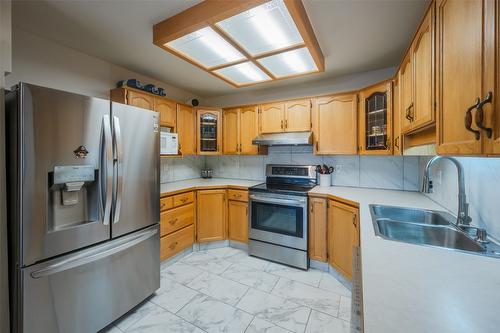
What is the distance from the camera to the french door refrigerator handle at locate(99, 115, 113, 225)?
1.52m

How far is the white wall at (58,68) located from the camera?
6.10 ft

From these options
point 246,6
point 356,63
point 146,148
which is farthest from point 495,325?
point 356,63

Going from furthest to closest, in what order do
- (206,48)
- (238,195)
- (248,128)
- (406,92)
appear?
(248,128) → (238,195) → (206,48) → (406,92)

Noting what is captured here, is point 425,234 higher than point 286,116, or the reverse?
point 286,116

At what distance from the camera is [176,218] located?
2.65 metres

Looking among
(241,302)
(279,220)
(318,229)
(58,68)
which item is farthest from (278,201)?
(58,68)

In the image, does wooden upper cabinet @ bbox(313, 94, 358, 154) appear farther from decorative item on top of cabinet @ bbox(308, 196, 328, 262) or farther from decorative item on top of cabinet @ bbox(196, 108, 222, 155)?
decorative item on top of cabinet @ bbox(196, 108, 222, 155)

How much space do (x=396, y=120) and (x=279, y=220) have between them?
5.33 feet

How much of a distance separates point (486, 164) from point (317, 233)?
5.17 feet

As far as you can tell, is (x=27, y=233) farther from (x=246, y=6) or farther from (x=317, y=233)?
(x=317, y=233)

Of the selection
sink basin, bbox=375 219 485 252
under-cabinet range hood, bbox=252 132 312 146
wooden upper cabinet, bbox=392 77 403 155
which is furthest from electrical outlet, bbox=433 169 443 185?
under-cabinet range hood, bbox=252 132 312 146

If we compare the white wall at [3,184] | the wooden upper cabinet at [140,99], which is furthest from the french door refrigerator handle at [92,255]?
the wooden upper cabinet at [140,99]

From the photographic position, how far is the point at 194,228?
9.66 ft

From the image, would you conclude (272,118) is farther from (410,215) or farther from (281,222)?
(410,215)
